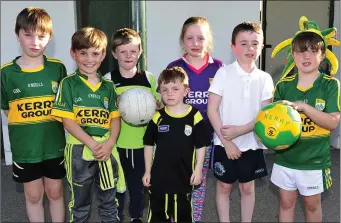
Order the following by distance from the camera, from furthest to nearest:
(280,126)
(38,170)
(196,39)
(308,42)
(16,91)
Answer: (196,39) < (38,170) < (16,91) < (308,42) < (280,126)

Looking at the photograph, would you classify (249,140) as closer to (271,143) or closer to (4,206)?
(271,143)

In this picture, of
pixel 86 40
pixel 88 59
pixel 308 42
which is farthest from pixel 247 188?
pixel 86 40

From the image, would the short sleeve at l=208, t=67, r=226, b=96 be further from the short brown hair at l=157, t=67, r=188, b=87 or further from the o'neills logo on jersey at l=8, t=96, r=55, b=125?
the o'neills logo on jersey at l=8, t=96, r=55, b=125

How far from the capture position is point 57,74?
3307 millimetres

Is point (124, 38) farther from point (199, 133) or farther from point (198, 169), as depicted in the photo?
point (198, 169)

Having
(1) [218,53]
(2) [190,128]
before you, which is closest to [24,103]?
(2) [190,128]

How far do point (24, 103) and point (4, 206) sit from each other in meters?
1.81

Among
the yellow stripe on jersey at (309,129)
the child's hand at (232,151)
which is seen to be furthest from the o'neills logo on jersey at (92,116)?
the yellow stripe on jersey at (309,129)

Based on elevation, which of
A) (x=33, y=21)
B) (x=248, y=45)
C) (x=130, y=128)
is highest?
(x=33, y=21)

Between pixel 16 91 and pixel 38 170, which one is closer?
pixel 16 91

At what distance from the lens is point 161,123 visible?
309cm

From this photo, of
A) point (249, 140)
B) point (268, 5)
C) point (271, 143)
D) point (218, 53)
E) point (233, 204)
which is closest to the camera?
point (271, 143)

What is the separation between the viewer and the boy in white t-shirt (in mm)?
3266

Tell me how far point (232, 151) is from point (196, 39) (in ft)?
3.23
